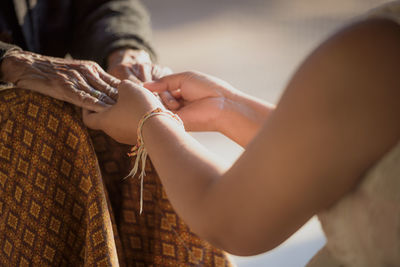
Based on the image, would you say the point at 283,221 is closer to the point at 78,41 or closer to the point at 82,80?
the point at 82,80

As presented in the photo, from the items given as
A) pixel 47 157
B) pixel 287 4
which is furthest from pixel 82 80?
pixel 287 4

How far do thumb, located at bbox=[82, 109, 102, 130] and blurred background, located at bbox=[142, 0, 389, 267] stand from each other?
174cm

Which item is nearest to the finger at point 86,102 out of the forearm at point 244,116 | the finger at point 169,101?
the finger at point 169,101

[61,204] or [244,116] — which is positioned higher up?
[244,116]

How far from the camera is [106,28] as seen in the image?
56.2 inches

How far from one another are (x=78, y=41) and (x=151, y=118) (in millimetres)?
870

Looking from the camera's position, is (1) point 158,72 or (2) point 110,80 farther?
(1) point 158,72

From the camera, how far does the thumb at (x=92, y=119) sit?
891mm

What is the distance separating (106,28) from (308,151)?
995 millimetres

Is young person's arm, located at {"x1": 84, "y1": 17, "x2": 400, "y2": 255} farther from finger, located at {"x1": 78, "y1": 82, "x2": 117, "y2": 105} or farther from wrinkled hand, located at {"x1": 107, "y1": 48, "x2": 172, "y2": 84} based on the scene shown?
wrinkled hand, located at {"x1": 107, "y1": 48, "x2": 172, "y2": 84}

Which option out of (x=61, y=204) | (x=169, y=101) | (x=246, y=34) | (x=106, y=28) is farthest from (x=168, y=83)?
(x=246, y=34)

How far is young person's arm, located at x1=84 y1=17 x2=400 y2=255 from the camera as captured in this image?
0.56 m

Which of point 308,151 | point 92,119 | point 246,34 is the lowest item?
point 246,34

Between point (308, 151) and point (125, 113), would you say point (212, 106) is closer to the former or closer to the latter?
point (125, 113)
